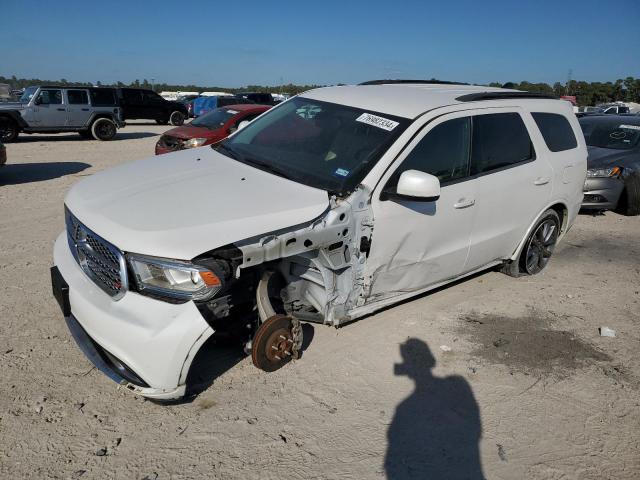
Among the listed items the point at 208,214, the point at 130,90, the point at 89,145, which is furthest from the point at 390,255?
the point at 130,90

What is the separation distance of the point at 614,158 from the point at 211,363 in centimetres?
743

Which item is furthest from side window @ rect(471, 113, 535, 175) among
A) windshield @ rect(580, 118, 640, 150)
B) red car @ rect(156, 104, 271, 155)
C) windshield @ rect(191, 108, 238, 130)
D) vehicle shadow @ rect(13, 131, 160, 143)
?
vehicle shadow @ rect(13, 131, 160, 143)

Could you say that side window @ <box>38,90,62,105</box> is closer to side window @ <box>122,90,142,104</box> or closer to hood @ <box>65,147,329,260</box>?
side window @ <box>122,90,142,104</box>

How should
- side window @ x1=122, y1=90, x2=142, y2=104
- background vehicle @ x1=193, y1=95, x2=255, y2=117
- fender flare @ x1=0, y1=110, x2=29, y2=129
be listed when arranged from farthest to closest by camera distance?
background vehicle @ x1=193, y1=95, x2=255, y2=117
side window @ x1=122, y1=90, x2=142, y2=104
fender flare @ x1=0, y1=110, x2=29, y2=129

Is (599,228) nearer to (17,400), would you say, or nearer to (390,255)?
(390,255)

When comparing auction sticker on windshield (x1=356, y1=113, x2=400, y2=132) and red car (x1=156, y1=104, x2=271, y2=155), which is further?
red car (x1=156, y1=104, x2=271, y2=155)

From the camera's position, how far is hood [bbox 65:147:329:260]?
8.77 feet

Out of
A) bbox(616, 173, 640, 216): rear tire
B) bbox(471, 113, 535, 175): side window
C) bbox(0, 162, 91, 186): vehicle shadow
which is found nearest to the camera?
bbox(471, 113, 535, 175): side window

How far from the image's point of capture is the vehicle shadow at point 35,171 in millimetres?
9391

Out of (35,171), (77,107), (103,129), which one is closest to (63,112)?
(77,107)

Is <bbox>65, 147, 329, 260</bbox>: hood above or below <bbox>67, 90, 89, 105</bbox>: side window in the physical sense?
below

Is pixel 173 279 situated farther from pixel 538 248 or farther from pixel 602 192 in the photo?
pixel 602 192

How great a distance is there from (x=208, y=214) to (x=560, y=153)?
383 cm

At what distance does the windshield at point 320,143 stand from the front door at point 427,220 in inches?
8.5
